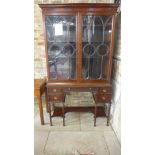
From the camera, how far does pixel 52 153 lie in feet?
7.37

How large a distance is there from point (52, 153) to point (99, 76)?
134 centimetres

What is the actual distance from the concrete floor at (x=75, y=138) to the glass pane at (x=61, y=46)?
0.85 metres

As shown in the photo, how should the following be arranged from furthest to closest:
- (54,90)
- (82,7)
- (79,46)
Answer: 1. (54,90)
2. (79,46)
3. (82,7)

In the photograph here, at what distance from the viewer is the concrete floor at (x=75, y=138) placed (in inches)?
90.4

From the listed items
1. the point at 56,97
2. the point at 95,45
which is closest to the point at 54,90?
the point at 56,97

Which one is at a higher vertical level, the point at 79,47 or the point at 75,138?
the point at 79,47

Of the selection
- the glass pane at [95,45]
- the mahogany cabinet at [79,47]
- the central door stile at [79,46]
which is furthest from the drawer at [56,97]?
the glass pane at [95,45]

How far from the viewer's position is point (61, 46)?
109 inches

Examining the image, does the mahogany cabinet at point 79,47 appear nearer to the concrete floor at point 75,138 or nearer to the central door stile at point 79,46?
the central door stile at point 79,46

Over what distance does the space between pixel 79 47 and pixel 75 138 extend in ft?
4.53

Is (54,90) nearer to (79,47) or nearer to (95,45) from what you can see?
(79,47)
